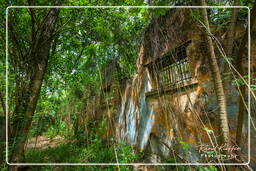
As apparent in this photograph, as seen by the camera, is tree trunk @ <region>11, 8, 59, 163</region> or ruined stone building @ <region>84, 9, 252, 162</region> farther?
tree trunk @ <region>11, 8, 59, 163</region>

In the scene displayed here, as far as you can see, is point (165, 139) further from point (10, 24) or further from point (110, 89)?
point (10, 24)

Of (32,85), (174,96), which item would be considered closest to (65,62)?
(32,85)

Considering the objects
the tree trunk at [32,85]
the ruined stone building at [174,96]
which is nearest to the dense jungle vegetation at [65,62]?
the tree trunk at [32,85]

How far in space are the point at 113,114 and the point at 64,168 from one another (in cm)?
174

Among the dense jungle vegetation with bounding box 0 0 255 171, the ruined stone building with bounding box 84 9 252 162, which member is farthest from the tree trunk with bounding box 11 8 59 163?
the ruined stone building with bounding box 84 9 252 162

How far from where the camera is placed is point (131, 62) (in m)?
3.33

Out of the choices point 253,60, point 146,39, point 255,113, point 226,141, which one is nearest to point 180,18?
point 146,39

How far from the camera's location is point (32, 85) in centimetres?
201

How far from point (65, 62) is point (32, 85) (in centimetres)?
205

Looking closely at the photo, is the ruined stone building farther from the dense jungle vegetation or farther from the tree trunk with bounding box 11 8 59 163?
the tree trunk with bounding box 11 8 59 163

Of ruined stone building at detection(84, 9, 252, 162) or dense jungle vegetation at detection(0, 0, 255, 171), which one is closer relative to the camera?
ruined stone building at detection(84, 9, 252, 162)

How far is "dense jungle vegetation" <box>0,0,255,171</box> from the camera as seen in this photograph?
6.36 feet

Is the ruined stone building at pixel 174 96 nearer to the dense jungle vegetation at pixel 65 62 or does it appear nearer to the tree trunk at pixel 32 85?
the dense jungle vegetation at pixel 65 62

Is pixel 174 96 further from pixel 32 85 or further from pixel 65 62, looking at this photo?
pixel 65 62
